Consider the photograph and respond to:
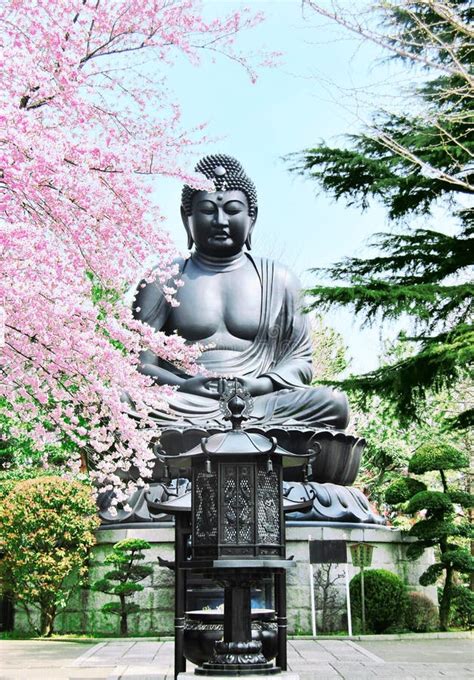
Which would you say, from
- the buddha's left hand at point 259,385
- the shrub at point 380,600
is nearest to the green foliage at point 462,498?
the shrub at point 380,600

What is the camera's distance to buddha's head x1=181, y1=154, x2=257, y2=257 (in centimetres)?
1403

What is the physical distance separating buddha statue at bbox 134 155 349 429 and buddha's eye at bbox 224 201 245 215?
0.02 m

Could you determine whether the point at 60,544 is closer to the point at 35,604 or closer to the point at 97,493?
the point at 35,604

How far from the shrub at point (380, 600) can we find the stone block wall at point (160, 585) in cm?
21

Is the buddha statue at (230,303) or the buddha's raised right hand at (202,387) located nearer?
the buddha's raised right hand at (202,387)

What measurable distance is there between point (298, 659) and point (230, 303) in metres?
6.70

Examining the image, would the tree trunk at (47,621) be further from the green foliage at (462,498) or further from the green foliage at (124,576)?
the green foliage at (462,498)

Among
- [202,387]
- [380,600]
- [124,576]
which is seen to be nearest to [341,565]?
[380,600]

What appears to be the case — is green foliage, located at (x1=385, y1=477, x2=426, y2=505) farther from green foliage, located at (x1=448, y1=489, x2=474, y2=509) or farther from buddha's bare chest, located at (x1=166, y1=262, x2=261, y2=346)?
buddha's bare chest, located at (x1=166, y1=262, x2=261, y2=346)

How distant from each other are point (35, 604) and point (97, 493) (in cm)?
187

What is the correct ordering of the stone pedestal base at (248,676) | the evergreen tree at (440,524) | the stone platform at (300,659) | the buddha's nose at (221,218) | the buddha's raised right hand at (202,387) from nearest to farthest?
1. the stone pedestal base at (248,676)
2. the stone platform at (300,659)
3. the evergreen tree at (440,524)
4. the buddha's raised right hand at (202,387)
5. the buddha's nose at (221,218)

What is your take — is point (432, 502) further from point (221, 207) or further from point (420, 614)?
point (221, 207)

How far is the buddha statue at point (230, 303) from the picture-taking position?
13.4 m

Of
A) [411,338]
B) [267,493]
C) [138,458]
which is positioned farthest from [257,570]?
[411,338]
